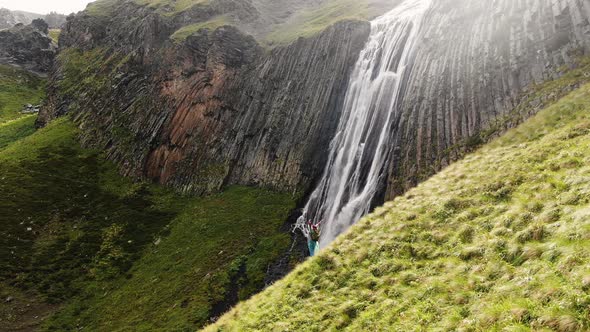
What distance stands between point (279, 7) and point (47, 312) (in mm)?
93701

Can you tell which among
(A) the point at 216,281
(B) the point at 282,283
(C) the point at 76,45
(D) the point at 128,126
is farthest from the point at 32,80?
(B) the point at 282,283

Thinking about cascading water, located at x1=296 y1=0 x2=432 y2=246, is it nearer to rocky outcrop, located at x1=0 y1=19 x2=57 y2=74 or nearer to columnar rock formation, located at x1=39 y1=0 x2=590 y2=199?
columnar rock formation, located at x1=39 y1=0 x2=590 y2=199

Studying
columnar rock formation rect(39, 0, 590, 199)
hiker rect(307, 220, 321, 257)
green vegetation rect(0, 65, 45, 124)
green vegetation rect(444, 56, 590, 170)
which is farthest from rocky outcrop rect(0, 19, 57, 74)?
green vegetation rect(444, 56, 590, 170)

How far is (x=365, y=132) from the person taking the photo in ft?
153

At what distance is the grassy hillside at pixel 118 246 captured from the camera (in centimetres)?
3488

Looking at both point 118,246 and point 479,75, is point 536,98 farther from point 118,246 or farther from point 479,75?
point 118,246

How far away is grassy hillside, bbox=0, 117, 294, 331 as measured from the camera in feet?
114

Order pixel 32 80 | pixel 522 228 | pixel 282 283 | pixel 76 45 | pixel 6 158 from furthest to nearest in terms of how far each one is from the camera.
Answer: pixel 32 80
pixel 76 45
pixel 6 158
pixel 282 283
pixel 522 228

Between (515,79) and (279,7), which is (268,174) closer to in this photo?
(515,79)

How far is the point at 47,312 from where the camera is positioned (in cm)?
3509

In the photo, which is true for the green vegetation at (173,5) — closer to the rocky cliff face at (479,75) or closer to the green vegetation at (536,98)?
the rocky cliff face at (479,75)

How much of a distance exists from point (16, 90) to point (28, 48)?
3054 centimetres

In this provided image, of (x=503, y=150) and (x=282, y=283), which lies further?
(x=503, y=150)

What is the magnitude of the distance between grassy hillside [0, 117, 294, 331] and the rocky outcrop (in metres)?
94.4
